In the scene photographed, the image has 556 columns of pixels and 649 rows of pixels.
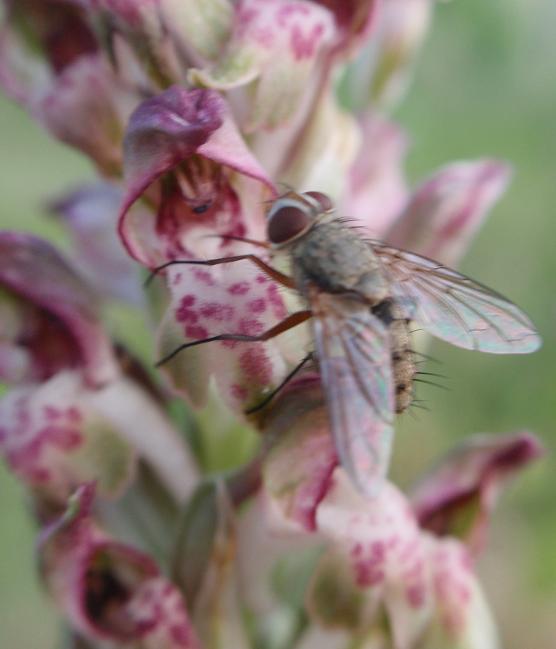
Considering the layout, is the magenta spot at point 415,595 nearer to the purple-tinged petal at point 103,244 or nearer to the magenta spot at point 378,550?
the magenta spot at point 378,550

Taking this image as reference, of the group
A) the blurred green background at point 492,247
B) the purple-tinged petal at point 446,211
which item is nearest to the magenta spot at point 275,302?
the purple-tinged petal at point 446,211

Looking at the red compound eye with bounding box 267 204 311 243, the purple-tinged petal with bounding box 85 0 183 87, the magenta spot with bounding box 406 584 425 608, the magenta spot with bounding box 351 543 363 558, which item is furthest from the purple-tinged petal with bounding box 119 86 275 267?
the magenta spot with bounding box 406 584 425 608

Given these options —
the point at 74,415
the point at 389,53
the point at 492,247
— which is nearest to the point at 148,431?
the point at 74,415

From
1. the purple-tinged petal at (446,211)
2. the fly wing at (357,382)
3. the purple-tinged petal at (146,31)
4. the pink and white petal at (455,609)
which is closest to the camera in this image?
the fly wing at (357,382)

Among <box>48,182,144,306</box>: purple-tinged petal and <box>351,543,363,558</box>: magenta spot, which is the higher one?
<box>48,182,144,306</box>: purple-tinged petal

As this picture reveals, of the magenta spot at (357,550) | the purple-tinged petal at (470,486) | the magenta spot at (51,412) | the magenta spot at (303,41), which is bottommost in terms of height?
the magenta spot at (357,550)

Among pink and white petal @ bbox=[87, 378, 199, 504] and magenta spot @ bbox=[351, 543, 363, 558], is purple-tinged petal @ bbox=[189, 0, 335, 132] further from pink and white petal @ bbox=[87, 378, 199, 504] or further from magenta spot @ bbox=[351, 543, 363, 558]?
magenta spot @ bbox=[351, 543, 363, 558]
